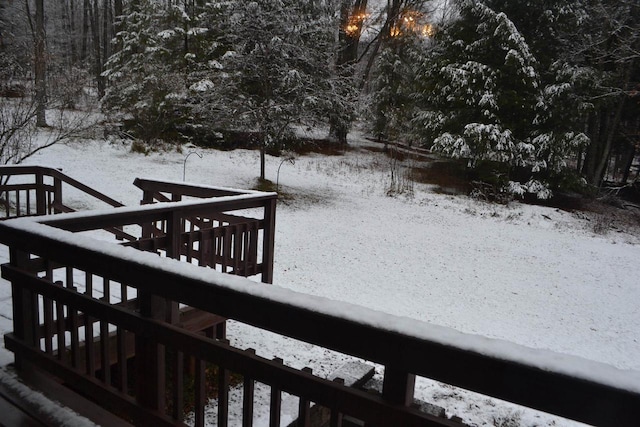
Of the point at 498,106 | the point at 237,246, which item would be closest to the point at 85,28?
the point at 498,106

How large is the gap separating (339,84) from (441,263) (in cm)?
733

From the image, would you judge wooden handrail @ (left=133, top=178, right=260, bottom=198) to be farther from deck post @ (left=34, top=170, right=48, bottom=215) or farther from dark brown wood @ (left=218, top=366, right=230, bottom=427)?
dark brown wood @ (left=218, top=366, right=230, bottom=427)

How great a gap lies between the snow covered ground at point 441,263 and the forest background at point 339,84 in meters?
1.75

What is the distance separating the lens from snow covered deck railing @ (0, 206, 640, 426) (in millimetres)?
1034

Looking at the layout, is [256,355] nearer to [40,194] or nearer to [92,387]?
[92,387]

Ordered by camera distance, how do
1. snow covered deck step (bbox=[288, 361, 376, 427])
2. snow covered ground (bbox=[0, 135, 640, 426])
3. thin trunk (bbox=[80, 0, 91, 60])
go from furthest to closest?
thin trunk (bbox=[80, 0, 91, 60])
snow covered ground (bbox=[0, 135, 640, 426])
snow covered deck step (bbox=[288, 361, 376, 427])

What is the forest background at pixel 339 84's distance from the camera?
13016mm

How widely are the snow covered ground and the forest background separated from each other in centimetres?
175

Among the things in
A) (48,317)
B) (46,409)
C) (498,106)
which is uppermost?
(498,106)

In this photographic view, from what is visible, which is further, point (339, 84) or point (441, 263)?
point (339, 84)

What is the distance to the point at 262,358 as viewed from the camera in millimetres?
1548

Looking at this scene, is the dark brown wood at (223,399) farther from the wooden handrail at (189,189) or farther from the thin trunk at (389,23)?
the thin trunk at (389,23)

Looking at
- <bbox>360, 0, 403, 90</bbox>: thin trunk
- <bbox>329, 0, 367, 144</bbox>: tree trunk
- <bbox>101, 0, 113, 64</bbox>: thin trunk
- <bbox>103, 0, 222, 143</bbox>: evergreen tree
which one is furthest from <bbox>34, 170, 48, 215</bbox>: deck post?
<bbox>101, 0, 113, 64</bbox>: thin trunk

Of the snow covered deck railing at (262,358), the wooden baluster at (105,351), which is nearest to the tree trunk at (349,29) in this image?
the snow covered deck railing at (262,358)
